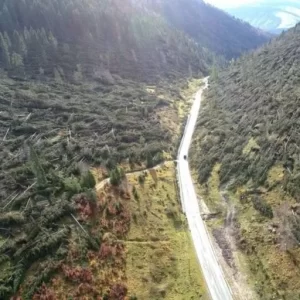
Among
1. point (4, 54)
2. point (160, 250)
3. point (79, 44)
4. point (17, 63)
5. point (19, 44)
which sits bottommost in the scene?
point (4, 54)

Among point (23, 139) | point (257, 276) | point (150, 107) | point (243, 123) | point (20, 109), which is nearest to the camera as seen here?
point (257, 276)

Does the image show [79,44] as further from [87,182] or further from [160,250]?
[160,250]

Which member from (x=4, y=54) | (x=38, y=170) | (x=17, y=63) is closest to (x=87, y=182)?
(x=38, y=170)

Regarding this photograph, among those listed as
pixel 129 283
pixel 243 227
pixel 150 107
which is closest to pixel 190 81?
pixel 150 107

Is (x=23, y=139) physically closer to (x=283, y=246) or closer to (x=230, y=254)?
(x=230, y=254)

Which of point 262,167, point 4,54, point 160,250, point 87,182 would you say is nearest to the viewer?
point 160,250

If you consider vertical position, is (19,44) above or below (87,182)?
below

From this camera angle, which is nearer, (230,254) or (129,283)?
(129,283)
